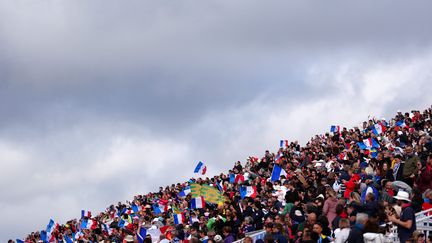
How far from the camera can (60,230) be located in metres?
42.5

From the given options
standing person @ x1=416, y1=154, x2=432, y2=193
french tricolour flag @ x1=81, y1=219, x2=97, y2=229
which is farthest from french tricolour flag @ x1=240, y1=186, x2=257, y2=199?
french tricolour flag @ x1=81, y1=219, x2=97, y2=229

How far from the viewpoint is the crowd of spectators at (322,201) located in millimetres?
16219

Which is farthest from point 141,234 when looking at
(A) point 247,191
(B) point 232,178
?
(B) point 232,178

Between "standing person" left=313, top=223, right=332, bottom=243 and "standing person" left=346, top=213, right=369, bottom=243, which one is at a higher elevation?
"standing person" left=313, top=223, right=332, bottom=243

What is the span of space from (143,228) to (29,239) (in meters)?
19.3

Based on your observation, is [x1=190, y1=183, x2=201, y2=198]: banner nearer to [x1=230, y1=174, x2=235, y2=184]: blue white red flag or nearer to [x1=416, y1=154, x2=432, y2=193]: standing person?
[x1=230, y1=174, x2=235, y2=184]: blue white red flag

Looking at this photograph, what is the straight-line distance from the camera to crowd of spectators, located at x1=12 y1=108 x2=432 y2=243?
16.2 metres

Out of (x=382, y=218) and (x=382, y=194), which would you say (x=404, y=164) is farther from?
(x=382, y=218)

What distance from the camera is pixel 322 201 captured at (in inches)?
800

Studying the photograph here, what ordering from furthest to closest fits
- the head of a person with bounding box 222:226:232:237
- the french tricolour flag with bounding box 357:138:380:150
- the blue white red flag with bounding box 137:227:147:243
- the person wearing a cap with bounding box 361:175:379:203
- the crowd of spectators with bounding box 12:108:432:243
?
1. the french tricolour flag with bounding box 357:138:380:150
2. the blue white red flag with bounding box 137:227:147:243
3. the head of a person with bounding box 222:226:232:237
4. the person wearing a cap with bounding box 361:175:379:203
5. the crowd of spectators with bounding box 12:108:432:243

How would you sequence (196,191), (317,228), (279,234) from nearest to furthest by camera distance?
1. (317,228)
2. (279,234)
3. (196,191)

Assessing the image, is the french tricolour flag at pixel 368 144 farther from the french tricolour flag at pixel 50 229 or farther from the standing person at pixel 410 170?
the french tricolour flag at pixel 50 229

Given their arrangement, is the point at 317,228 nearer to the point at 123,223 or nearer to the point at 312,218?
the point at 312,218

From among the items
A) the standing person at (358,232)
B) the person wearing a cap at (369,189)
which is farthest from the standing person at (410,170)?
A: the standing person at (358,232)
